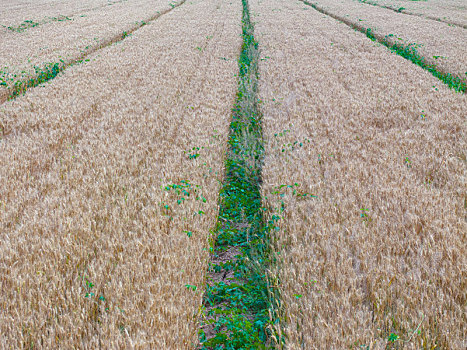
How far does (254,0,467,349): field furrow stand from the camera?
2506mm

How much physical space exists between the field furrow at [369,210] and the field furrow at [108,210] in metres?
0.97

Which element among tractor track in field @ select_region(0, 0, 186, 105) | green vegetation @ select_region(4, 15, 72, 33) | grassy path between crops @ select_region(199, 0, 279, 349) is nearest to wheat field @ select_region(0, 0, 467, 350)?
grassy path between crops @ select_region(199, 0, 279, 349)

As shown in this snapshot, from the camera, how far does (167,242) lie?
11.7ft

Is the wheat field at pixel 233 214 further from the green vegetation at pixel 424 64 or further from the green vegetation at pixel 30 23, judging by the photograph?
the green vegetation at pixel 30 23

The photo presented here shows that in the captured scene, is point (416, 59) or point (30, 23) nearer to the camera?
point (416, 59)

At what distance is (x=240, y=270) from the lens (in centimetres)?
374

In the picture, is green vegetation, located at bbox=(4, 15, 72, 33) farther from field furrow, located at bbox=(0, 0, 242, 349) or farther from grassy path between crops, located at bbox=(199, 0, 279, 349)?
grassy path between crops, located at bbox=(199, 0, 279, 349)

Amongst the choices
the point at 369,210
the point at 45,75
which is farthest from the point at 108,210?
the point at 45,75

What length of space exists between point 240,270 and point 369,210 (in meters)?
1.64

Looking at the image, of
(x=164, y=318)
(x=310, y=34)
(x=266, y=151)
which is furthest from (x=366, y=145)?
(x=310, y=34)

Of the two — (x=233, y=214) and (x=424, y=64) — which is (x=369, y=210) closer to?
(x=233, y=214)

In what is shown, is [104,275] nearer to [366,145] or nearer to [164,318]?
[164,318]

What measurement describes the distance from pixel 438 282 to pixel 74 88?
31.4 ft

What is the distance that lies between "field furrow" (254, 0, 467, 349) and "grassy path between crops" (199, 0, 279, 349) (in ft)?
0.97
